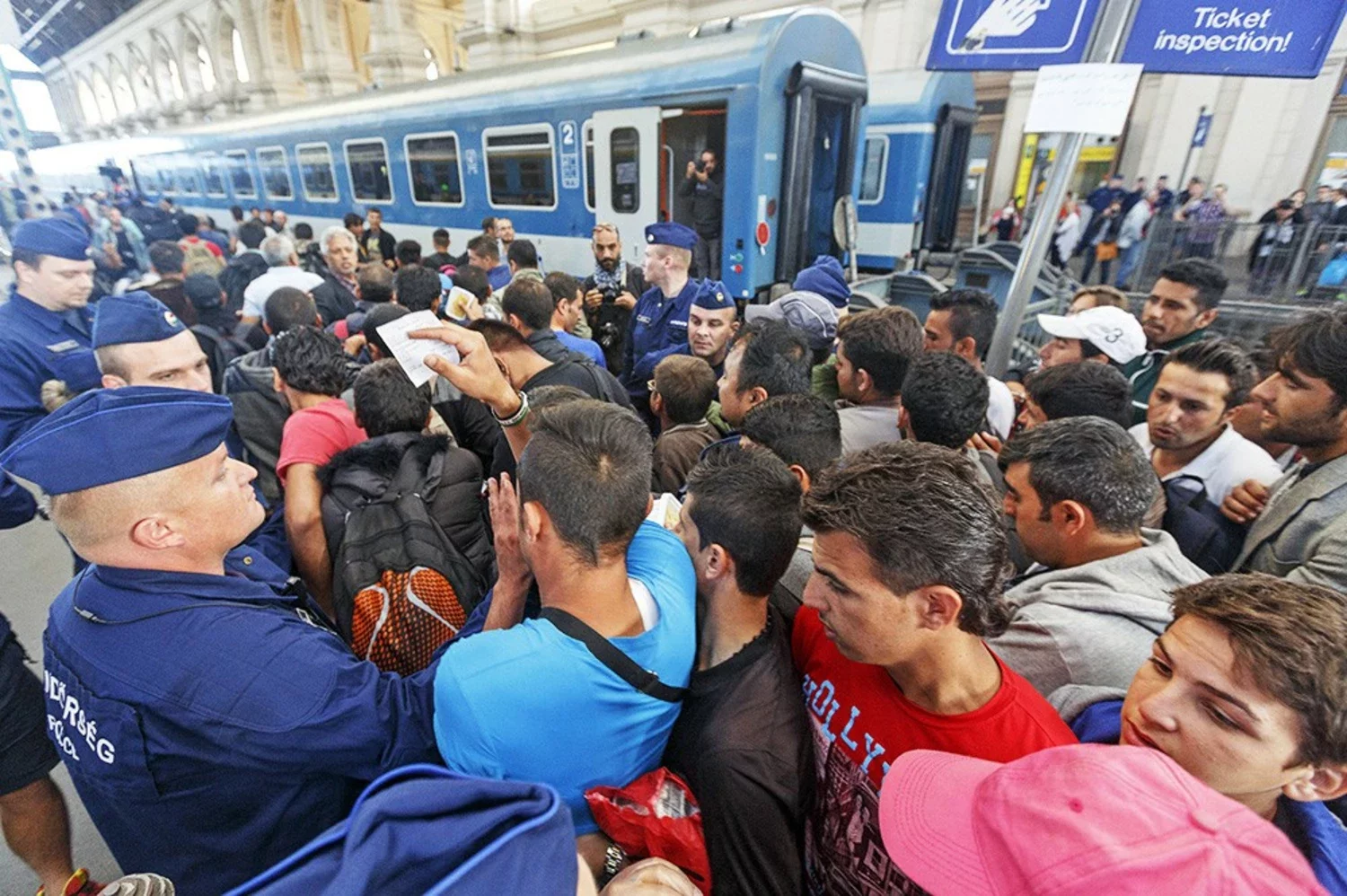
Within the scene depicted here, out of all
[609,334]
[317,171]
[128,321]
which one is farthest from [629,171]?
[317,171]

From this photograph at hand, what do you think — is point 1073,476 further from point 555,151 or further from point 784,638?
point 555,151

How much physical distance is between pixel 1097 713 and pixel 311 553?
7.13 ft

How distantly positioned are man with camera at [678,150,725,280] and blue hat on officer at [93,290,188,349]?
446cm

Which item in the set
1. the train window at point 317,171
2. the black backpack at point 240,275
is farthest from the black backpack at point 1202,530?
the train window at point 317,171

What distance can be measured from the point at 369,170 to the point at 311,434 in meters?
9.93

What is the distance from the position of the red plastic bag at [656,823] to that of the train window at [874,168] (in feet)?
28.6

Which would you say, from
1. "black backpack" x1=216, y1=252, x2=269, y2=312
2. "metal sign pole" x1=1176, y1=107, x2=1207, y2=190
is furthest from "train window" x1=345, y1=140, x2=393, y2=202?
"metal sign pole" x1=1176, y1=107, x2=1207, y2=190

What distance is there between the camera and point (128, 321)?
2.14 m

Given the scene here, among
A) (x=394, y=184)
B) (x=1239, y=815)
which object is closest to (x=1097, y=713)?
(x=1239, y=815)

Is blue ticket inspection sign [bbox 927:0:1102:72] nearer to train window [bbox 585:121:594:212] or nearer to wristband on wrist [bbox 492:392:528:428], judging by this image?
wristband on wrist [bbox 492:392:528:428]

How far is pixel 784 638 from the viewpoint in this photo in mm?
1365

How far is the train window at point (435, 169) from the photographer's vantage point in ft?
27.5

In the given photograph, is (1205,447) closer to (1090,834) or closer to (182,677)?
(1090,834)

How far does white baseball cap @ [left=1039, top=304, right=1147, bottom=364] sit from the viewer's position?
3.02 meters
